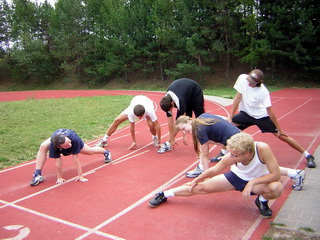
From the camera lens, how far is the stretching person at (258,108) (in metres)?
4.83

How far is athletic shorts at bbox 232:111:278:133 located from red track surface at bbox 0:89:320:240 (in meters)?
0.80

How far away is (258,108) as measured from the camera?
497 cm

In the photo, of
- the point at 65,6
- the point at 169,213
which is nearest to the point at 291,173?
the point at 169,213

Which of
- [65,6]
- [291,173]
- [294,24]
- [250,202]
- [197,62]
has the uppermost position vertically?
[65,6]

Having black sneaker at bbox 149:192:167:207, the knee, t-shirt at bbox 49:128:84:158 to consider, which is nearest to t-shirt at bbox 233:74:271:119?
the knee

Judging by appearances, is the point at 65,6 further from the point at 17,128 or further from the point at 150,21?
the point at 17,128

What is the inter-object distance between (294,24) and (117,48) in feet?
61.7

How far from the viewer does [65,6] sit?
33.4 m

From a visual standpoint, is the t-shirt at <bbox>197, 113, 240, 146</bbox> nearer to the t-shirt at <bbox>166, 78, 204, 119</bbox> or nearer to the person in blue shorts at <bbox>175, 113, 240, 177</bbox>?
the person in blue shorts at <bbox>175, 113, 240, 177</bbox>

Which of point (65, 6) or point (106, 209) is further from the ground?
point (65, 6)

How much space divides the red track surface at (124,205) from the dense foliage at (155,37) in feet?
64.2

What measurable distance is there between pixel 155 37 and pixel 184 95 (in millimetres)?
26800

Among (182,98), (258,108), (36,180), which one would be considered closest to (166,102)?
(182,98)

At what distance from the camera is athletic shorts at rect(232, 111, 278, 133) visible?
4.96m
